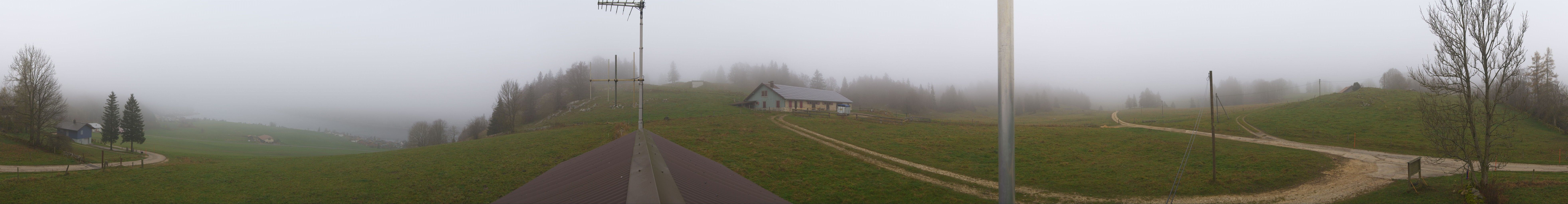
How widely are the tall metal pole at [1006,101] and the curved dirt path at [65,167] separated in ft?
117

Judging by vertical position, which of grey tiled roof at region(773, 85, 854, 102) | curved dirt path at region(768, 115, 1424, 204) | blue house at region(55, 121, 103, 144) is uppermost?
grey tiled roof at region(773, 85, 854, 102)

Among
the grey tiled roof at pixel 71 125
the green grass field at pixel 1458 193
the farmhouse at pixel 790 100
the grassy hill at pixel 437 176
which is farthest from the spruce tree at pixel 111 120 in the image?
the green grass field at pixel 1458 193

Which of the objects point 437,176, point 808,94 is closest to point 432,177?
point 437,176

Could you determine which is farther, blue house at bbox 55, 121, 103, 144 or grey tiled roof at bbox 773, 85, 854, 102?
grey tiled roof at bbox 773, 85, 854, 102

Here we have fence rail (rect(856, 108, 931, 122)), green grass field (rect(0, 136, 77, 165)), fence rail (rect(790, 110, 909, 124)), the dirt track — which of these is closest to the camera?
the dirt track

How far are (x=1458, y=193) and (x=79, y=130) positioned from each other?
78597mm

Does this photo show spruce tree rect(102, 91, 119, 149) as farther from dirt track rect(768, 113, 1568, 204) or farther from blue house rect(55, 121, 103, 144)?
dirt track rect(768, 113, 1568, 204)

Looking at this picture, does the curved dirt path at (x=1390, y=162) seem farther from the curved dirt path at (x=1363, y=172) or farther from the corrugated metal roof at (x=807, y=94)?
the corrugated metal roof at (x=807, y=94)

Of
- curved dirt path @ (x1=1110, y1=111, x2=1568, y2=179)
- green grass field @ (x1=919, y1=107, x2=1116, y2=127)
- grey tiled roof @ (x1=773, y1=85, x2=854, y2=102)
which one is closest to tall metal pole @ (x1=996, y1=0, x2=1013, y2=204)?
curved dirt path @ (x1=1110, y1=111, x2=1568, y2=179)

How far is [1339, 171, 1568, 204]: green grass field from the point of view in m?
14.5

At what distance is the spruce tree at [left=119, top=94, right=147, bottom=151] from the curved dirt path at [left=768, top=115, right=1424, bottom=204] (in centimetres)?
5177

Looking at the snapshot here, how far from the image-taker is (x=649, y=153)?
7.83 metres

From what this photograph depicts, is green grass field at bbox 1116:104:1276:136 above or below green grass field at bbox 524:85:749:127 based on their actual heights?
below

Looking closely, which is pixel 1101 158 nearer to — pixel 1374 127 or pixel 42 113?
pixel 1374 127
